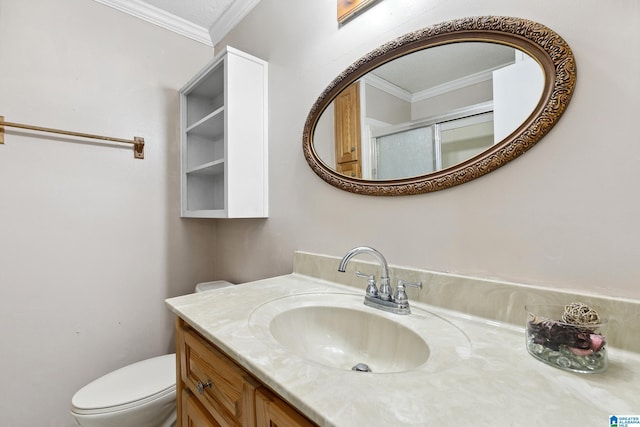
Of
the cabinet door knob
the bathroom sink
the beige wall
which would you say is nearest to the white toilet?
the cabinet door knob

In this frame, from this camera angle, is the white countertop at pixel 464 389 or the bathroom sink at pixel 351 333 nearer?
the white countertop at pixel 464 389

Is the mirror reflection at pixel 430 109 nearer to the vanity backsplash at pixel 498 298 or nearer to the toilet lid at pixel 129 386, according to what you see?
the vanity backsplash at pixel 498 298

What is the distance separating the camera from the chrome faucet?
0.80m

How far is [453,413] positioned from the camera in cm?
40

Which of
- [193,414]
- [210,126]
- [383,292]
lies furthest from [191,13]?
[193,414]

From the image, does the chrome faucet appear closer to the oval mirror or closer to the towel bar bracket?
the oval mirror

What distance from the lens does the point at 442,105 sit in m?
0.85

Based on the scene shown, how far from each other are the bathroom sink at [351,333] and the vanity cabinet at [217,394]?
98mm

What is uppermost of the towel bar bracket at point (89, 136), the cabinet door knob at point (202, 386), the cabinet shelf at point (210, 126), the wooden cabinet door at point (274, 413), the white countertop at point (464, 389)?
the cabinet shelf at point (210, 126)

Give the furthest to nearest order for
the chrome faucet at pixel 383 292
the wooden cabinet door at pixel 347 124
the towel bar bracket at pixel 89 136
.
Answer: the towel bar bracket at pixel 89 136 → the wooden cabinet door at pixel 347 124 → the chrome faucet at pixel 383 292

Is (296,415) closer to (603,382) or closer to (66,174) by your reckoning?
(603,382)

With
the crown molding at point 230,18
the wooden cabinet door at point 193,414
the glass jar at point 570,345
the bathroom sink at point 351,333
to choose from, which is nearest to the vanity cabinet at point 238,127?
the crown molding at point 230,18

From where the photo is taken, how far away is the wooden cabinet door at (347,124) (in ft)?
3.44

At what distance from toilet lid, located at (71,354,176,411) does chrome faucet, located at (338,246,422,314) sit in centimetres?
100
